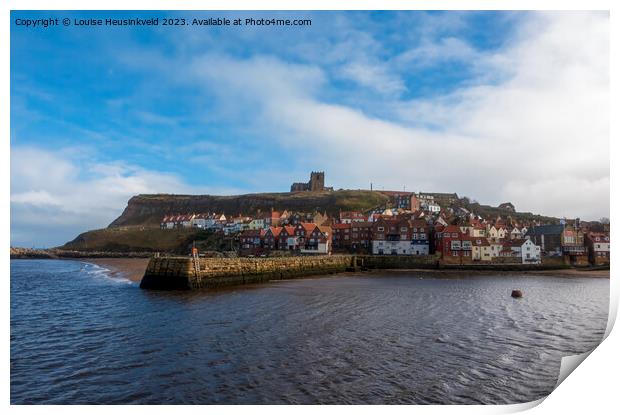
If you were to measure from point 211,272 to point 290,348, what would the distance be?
14.2 metres

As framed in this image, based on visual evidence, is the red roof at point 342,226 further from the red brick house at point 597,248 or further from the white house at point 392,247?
the red brick house at point 597,248

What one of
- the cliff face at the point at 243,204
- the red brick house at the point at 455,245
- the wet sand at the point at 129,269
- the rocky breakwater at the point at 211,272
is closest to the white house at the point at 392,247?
the red brick house at the point at 455,245

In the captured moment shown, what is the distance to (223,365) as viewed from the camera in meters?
8.01

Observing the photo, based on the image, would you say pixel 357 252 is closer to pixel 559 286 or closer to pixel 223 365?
pixel 559 286

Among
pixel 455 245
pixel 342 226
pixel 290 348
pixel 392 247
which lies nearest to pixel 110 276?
pixel 290 348

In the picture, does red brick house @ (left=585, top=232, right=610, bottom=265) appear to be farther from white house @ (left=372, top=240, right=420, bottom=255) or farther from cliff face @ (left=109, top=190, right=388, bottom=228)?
cliff face @ (left=109, top=190, right=388, bottom=228)

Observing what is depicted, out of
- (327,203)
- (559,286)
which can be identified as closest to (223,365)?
(559,286)

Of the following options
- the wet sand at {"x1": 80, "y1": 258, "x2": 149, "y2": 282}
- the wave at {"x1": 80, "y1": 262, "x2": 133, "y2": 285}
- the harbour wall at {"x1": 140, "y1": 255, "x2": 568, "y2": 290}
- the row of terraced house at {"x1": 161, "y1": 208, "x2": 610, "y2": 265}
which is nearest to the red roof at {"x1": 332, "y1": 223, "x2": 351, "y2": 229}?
the row of terraced house at {"x1": 161, "y1": 208, "x2": 610, "y2": 265}

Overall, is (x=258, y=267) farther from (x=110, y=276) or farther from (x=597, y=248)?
(x=597, y=248)

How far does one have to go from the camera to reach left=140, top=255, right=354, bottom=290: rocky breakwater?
21234 millimetres

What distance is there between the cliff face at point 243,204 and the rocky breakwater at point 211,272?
173 ft

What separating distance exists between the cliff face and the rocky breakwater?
5280 cm
